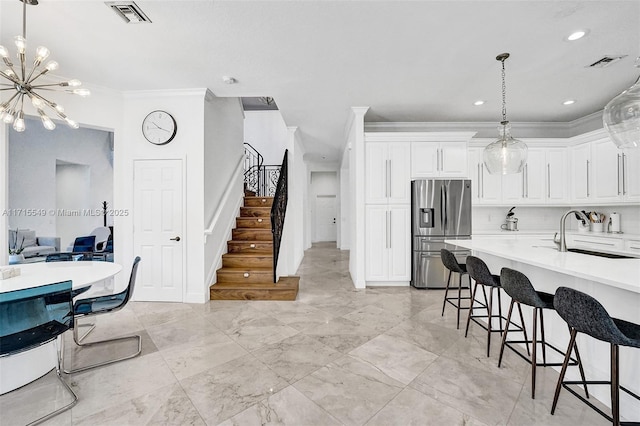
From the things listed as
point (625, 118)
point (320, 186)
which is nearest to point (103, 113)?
point (625, 118)

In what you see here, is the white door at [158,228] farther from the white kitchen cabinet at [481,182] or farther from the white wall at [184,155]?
the white kitchen cabinet at [481,182]

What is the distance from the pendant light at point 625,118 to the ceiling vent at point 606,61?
5.06 feet

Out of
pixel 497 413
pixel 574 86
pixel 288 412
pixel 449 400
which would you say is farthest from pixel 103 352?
pixel 574 86

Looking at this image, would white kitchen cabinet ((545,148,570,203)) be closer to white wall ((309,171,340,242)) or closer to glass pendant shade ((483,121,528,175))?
glass pendant shade ((483,121,528,175))

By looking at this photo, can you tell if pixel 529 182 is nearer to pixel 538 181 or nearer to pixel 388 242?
pixel 538 181

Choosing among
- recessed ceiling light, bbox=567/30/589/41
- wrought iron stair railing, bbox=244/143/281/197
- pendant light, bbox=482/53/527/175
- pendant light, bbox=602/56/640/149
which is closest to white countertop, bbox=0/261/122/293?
pendant light, bbox=482/53/527/175

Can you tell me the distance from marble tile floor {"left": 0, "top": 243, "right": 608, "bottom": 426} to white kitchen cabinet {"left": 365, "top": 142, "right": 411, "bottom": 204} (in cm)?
201

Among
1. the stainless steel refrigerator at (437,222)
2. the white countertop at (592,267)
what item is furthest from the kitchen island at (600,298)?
the stainless steel refrigerator at (437,222)

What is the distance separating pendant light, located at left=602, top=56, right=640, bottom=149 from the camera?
1.92 metres

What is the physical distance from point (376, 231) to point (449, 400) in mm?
2940

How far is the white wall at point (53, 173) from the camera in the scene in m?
6.50

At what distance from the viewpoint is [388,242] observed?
4.64 m

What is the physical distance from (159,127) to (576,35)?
4.94 meters

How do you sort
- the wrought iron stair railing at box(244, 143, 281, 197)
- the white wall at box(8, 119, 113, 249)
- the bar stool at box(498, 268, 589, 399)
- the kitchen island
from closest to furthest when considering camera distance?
the kitchen island
the bar stool at box(498, 268, 589, 399)
the white wall at box(8, 119, 113, 249)
the wrought iron stair railing at box(244, 143, 281, 197)
